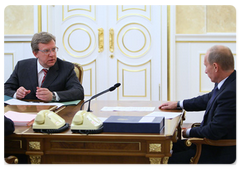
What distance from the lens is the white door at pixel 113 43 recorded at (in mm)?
5000

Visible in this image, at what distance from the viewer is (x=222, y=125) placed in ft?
5.71

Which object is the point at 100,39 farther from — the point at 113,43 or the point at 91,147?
the point at 91,147

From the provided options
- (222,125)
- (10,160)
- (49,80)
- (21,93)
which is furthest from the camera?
(49,80)

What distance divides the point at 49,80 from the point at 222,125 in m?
1.68

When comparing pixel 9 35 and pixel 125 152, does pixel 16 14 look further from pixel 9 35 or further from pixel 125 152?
pixel 125 152

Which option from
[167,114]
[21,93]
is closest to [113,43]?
[21,93]

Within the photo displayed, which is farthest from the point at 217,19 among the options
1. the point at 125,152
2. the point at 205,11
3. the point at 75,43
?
the point at 125,152

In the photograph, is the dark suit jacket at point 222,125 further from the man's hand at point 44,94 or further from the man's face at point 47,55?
the man's face at point 47,55

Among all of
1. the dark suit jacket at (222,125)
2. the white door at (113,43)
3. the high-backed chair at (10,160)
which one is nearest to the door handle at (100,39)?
the white door at (113,43)

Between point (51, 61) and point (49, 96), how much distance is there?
43 cm

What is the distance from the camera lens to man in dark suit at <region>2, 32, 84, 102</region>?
292 cm

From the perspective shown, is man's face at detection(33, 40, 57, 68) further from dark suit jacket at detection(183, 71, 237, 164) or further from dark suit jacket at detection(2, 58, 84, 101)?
dark suit jacket at detection(183, 71, 237, 164)

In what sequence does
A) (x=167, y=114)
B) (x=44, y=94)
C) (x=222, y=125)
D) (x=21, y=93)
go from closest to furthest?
1. (x=222, y=125)
2. (x=167, y=114)
3. (x=44, y=94)
4. (x=21, y=93)

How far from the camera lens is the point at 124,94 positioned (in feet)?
16.6
